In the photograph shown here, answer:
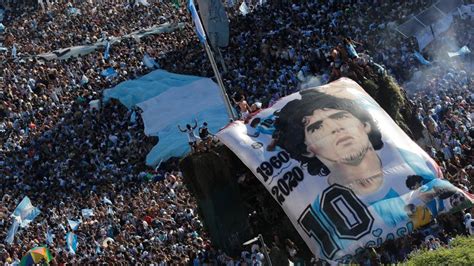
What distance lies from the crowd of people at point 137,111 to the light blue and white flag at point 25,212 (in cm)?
32

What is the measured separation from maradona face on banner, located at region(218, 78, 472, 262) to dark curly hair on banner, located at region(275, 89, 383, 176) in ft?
0.07

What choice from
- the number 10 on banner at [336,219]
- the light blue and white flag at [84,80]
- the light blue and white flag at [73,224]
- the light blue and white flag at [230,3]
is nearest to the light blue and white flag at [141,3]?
the light blue and white flag at [230,3]

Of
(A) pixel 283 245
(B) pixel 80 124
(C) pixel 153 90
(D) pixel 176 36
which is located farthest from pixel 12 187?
(A) pixel 283 245

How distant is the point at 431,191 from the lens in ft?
70.9

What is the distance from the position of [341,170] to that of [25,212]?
41.5 ft

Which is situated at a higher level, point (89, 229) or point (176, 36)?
point (176, 36)

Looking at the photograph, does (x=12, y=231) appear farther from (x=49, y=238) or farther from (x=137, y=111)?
(x=137, y=111)

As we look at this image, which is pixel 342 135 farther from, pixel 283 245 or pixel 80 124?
pixel 80 124

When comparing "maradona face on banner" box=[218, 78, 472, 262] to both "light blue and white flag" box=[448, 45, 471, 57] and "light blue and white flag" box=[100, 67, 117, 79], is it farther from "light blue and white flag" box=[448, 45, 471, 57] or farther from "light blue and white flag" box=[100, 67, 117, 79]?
"light blue and white flag" box=[100, 67, 117, 79]

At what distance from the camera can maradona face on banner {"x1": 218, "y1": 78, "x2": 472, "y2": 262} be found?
21.2 meters

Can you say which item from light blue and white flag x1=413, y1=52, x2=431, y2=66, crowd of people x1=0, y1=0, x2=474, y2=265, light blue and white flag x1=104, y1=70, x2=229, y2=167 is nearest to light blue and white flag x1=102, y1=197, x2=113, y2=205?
crowd of people x1=0, y1=0, x2=474, y2=265

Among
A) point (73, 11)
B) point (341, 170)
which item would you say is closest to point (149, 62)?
point (73, 11)

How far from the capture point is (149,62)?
40.4m

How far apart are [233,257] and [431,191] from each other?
15.5 ft
